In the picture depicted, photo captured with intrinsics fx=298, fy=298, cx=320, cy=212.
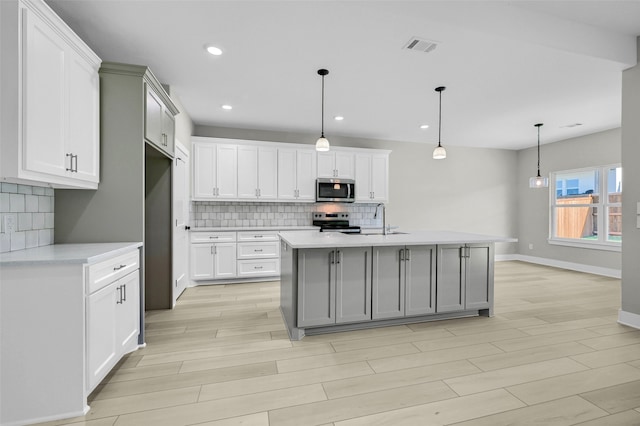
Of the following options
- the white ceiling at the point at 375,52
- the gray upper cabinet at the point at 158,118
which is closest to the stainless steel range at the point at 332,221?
the white ceiling at the point at 375,52

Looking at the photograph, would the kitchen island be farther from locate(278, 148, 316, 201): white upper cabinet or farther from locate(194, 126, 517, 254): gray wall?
locate(194, 126, 517, 254): gray wall

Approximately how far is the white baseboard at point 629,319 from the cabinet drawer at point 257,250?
167 inches

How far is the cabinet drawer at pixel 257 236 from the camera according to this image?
4.75 m

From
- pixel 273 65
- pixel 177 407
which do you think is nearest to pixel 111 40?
pixel 273 65

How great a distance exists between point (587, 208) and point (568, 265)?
1171 mm

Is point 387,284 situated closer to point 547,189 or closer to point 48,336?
point 48,336

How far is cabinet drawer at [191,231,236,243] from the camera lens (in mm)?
4523

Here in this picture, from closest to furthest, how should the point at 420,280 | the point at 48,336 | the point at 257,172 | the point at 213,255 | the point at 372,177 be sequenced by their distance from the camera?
the point at 48,336, the point at 420,280, the point at 213,255, the point at 257,172, the point at 372,177

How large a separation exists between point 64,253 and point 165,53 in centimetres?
203

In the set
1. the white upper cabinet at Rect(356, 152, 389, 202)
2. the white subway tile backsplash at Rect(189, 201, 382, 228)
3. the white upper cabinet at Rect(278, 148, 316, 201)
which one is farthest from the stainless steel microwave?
the white subway tile backsplash at Rect(189, 201, 382, 228)

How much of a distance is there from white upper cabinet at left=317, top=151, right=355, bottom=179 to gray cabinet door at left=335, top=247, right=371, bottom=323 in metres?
2.75

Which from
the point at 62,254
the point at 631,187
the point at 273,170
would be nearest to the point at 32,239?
the point at 62,254

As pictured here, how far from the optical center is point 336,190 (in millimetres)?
5309

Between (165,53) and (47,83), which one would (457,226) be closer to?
(165,53)
